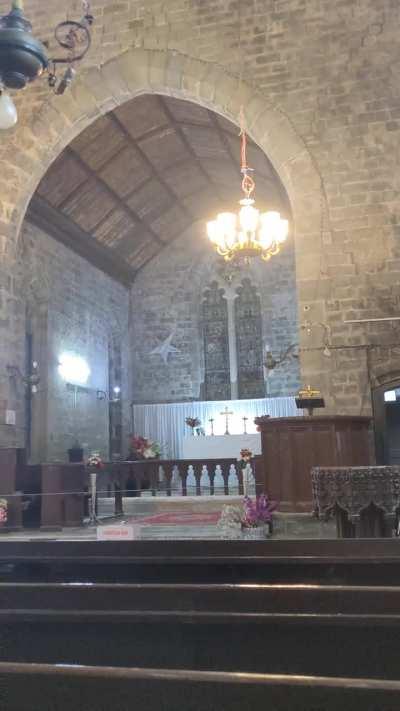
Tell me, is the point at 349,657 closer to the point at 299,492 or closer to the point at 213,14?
the point at 299,492

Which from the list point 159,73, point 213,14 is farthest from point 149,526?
point 213,14

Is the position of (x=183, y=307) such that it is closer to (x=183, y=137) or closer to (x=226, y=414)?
(x=226, y=414)

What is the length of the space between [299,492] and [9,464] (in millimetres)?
3368

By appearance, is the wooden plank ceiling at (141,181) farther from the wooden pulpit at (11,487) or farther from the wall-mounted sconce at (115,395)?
the wooden pulpit at (11,487)

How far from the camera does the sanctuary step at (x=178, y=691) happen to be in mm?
895

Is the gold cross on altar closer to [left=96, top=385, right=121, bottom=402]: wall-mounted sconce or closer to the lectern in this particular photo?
[left=96, top=385, right=121, bottom=402]: wall-mounted sconce

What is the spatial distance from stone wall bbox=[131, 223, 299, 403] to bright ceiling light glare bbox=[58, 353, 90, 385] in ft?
8.69

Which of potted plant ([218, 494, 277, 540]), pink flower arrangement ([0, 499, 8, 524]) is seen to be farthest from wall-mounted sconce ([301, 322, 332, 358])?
pink flower arrangement ([0, 499, 8, 524])

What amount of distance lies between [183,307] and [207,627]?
14.0 meters

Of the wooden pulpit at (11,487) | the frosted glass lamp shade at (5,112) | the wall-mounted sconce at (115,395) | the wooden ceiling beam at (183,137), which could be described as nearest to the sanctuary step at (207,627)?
the frosted glass lamp shade at (5,112)

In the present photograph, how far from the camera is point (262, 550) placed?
1999 millimetres

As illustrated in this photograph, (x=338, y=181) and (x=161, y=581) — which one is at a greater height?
(x=338, y=181)

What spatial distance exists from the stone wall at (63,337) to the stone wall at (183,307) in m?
1.06

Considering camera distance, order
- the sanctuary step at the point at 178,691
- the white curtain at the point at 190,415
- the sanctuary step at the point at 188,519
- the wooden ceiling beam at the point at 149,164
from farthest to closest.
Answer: the white curtain at the point at 190,415
the wooden ceiling beam at the point at 149,164
the sanctuary step at the point at 188,519
the sanctuary step at the point at 178,691
